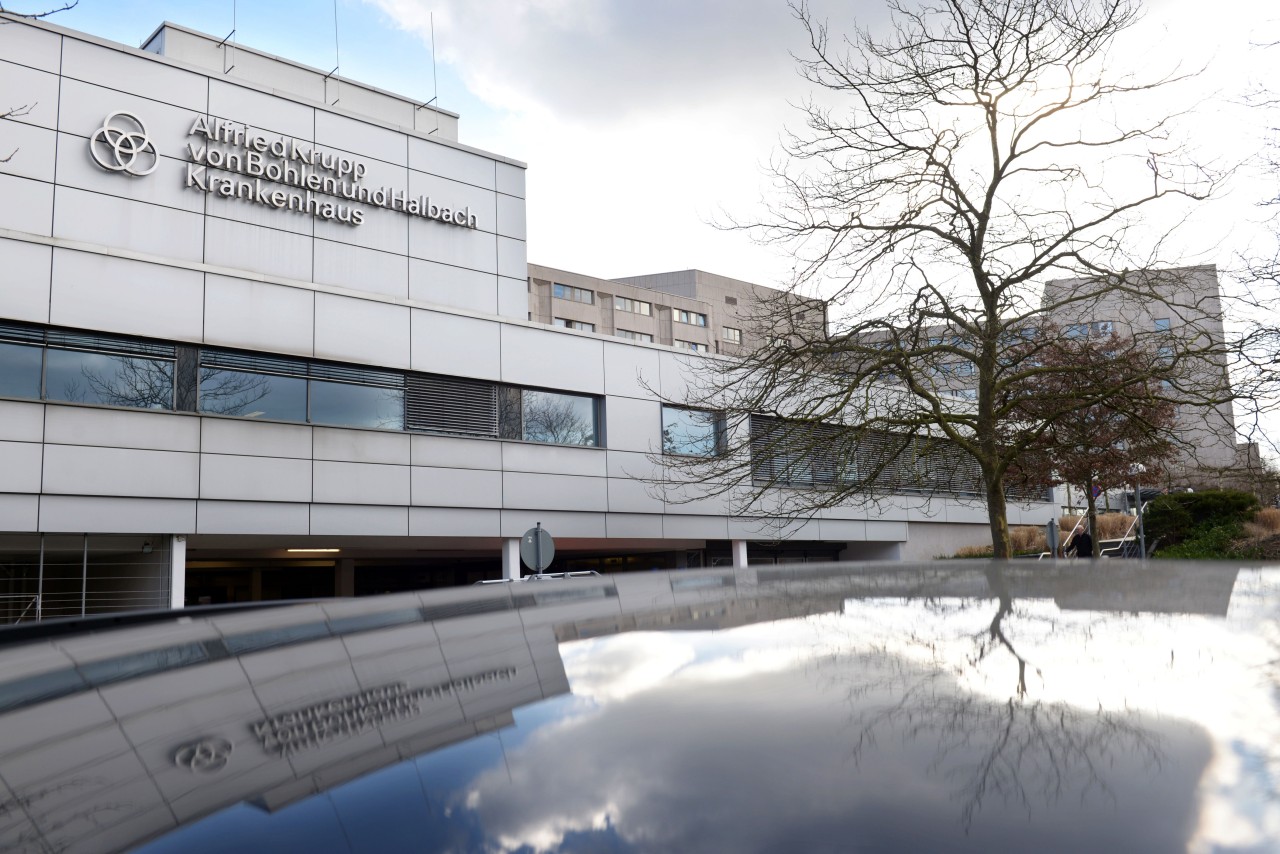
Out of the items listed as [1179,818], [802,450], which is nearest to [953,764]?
[1179,818]

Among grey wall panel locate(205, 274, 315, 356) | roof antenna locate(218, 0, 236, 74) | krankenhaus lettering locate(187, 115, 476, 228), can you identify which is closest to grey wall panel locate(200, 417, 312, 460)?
grey wall panel locate(205, 274, 315, 356)

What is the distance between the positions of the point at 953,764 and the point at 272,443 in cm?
2123

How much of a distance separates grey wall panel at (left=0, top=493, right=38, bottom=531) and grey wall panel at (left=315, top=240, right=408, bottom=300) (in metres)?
7.59

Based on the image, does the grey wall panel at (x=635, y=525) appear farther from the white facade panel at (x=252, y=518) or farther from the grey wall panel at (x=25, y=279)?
the grey wall panel at (x=25, y=279)

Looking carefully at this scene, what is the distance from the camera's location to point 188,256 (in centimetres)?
2130

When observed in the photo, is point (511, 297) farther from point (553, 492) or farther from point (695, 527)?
point (695, 527)

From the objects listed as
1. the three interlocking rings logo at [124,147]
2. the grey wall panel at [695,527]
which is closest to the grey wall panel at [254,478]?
the three interlocking rings logo at [124,147]

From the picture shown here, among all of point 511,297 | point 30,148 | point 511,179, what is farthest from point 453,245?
point 30,148

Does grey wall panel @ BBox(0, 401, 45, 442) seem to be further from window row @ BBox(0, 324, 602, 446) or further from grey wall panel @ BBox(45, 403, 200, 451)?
window row @ BBox(0, 324, 602, 446)

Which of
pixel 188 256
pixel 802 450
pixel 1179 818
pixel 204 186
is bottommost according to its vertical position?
pixel 1179 818

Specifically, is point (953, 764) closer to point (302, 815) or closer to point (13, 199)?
point (302, 815)

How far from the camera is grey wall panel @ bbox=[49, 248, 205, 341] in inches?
738

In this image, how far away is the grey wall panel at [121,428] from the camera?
721 inches

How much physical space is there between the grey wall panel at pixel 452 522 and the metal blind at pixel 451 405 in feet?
5.92
